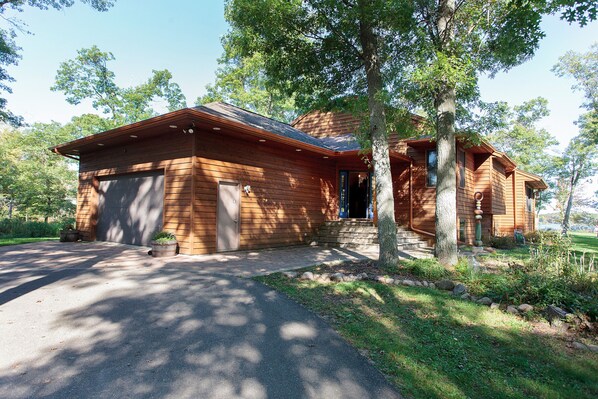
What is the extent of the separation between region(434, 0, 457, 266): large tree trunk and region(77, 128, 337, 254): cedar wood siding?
16.2ft

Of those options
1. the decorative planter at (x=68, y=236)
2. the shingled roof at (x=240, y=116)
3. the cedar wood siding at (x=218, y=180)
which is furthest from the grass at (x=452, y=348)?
the decorative planter at (x=68, y=236)

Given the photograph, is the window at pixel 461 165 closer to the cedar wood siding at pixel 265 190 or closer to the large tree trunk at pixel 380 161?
the cedar wood siding at pixel 265 190

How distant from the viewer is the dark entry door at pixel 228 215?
27.6 feet

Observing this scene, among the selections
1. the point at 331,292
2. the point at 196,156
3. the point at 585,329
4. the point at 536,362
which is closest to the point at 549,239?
the point at 585,329

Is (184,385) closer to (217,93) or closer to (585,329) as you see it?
(585,329)

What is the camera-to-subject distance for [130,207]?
31.5 ft

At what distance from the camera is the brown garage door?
8.82m

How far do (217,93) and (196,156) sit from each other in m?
Result: 21.1

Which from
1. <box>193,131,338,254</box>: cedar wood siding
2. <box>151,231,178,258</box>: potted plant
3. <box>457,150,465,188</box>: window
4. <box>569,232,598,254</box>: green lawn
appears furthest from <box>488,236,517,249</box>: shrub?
<box>151,231,178,258</box>: potted plant

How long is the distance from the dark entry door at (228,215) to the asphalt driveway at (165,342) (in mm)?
3229

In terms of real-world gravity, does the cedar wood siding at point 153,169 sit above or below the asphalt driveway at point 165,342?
above

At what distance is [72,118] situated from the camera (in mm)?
28031

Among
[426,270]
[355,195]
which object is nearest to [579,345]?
[426,270]

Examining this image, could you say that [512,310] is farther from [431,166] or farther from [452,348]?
[431,166]
